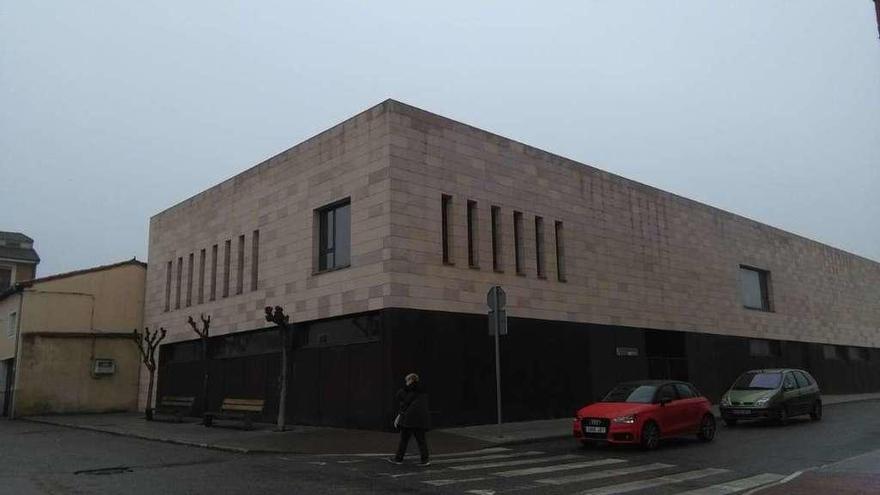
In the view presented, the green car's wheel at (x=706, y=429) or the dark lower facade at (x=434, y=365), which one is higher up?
the dark lower facade at (x=434, y=365)

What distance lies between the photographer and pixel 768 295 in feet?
113

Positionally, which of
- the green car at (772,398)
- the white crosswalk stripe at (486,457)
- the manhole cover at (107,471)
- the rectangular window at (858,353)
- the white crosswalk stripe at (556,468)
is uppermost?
the rectangular window at (858,353)

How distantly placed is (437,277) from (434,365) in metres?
2.38

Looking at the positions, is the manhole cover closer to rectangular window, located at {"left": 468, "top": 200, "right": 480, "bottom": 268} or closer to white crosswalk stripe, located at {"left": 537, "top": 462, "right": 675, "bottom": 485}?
white crosswalk stripe, located at {"left": 537, "top": 462, "right": 675, "bottom": 485}

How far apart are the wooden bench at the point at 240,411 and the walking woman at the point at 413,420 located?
7.88 meters

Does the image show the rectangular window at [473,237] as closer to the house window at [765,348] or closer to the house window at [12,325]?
the house window at [765,348]

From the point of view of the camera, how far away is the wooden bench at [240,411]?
63.3ft

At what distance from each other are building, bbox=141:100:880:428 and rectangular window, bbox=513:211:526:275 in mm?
45

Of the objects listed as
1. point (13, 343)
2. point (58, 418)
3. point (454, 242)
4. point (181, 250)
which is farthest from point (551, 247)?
point (13, 343)

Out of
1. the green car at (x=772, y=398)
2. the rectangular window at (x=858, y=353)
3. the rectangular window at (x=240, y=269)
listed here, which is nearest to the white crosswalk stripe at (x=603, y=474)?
the green car at (x=772, y=398)

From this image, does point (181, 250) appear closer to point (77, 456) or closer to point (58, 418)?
point (58, 418)

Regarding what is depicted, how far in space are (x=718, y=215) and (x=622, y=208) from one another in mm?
8225

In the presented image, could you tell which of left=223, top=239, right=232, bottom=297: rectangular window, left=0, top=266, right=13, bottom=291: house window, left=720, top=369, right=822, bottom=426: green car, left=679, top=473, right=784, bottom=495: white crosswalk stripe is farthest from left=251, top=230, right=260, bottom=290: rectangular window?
left=0, top=266, right=13, bottom=291: house window

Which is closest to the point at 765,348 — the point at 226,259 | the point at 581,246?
the point at 581,246
